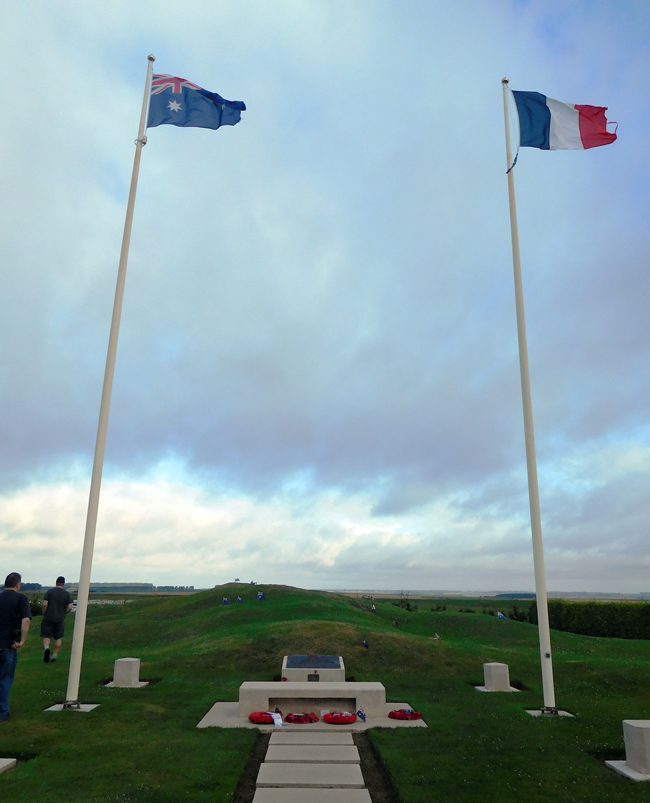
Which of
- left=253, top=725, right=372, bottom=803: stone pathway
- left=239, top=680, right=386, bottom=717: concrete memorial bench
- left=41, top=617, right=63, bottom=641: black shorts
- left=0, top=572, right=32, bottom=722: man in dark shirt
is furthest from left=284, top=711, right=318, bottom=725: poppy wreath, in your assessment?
left=41, top=617, right=63, bottom=641: black shorts

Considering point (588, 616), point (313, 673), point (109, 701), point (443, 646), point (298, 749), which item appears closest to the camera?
point (298, 749)

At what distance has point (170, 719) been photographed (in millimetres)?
15688

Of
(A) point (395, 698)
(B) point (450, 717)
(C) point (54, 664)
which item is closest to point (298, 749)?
(B) point (450, 717)

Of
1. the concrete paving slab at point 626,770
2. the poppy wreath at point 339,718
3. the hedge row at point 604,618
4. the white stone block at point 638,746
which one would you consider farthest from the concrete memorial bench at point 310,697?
the hedge row at point 604,618

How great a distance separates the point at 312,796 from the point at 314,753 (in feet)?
9.68

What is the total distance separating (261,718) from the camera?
15477 millimetres

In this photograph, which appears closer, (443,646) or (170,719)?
(170,719)

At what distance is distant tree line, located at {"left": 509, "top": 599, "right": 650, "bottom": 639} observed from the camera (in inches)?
1556

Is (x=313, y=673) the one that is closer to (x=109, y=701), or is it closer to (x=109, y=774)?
(x=109, y=701)

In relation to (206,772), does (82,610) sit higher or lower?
higher

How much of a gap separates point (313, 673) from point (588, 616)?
2914 cm

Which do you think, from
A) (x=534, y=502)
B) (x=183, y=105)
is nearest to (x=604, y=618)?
(x=534, y=502)

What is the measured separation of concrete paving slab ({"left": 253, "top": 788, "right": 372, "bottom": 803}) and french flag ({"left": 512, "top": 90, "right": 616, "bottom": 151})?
18232 mm

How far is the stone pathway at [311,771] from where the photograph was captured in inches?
394
